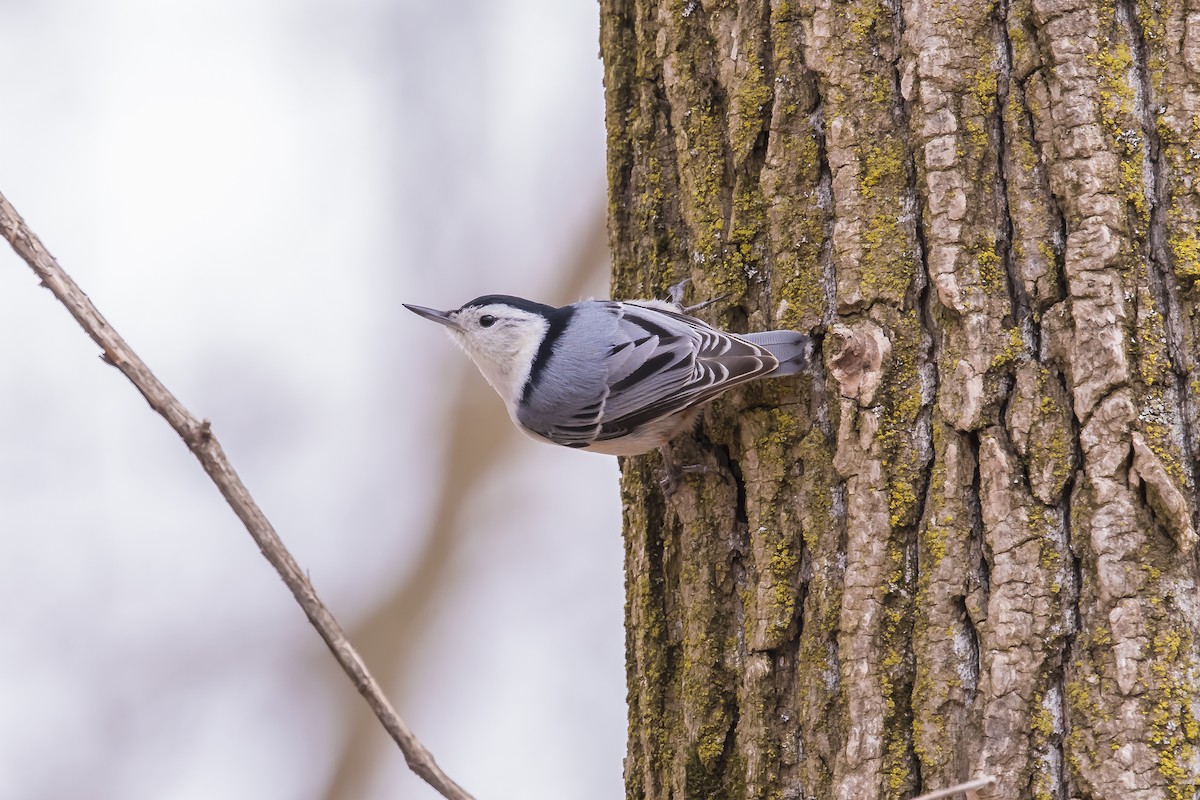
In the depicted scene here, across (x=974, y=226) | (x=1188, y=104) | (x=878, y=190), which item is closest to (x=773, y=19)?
(x=878, y=190)

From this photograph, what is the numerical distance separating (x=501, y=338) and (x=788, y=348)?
3.85 feet

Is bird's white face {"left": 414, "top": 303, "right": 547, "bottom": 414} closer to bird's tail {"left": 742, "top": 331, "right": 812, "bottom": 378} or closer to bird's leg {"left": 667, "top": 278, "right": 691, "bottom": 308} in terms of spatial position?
bird's leg {"left": 667, "top": 278, "right": 691, "bottom": 308}

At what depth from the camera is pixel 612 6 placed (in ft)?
7.36

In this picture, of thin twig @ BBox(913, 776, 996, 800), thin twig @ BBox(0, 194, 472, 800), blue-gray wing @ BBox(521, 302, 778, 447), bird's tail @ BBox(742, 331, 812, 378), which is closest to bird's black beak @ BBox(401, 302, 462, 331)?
blue-gray wing @ BBox(521, 302, 778, 447)

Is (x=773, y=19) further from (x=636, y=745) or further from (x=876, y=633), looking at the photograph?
(x=636, y=745)

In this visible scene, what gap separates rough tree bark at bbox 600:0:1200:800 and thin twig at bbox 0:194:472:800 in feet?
2.25

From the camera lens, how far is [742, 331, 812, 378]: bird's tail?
1.84 meters

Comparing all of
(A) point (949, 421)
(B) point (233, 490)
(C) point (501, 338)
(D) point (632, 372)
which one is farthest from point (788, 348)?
(C) point (501, 338)

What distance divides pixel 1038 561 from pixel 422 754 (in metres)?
0.88

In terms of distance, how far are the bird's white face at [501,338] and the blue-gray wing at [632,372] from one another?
0.17 meters

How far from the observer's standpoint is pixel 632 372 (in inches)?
95.4

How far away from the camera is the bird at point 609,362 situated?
1.99m

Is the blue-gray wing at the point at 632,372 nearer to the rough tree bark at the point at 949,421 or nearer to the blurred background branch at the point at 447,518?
the rough tree bark at the point at 949,421

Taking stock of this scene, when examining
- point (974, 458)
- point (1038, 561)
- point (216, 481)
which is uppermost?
point (216, 481)
